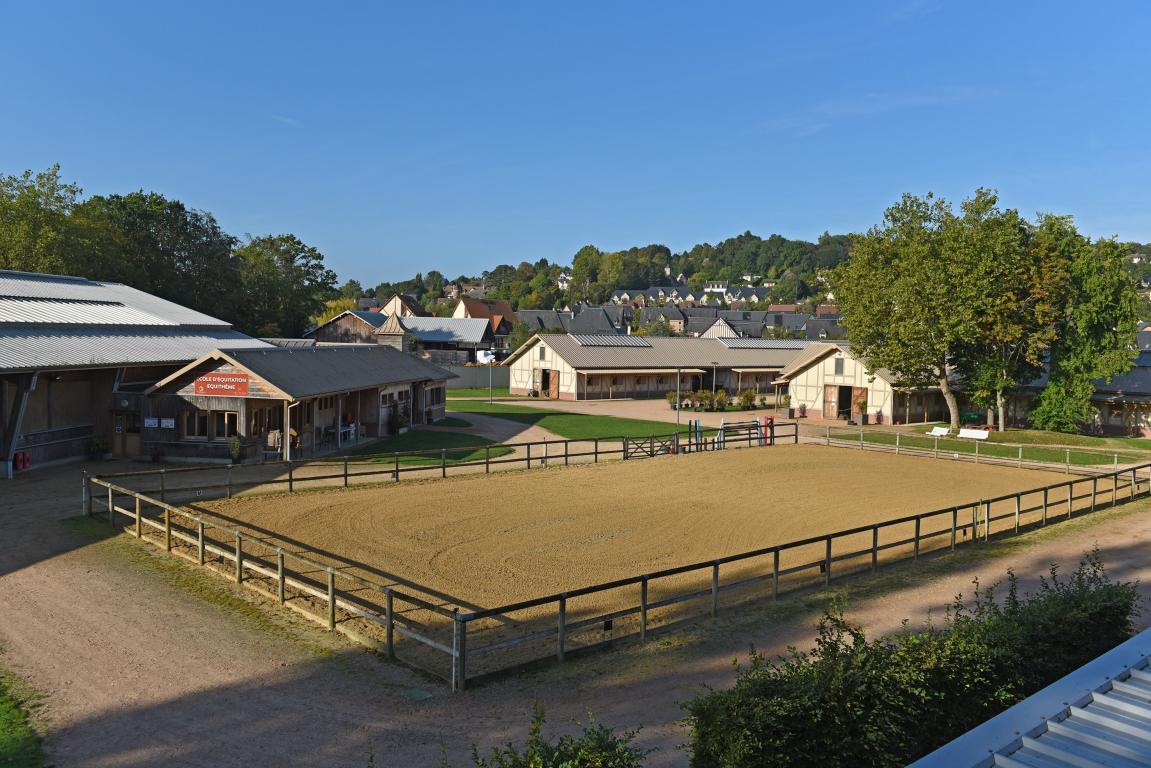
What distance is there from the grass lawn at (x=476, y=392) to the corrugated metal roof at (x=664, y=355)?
2.67 m

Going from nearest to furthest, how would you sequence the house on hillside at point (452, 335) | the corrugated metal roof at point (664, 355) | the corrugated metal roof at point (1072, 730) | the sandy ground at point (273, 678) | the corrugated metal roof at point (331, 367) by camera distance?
the corrugated metal roof at point (1072, 730), the sandy ground at point (273, 678), the corrugated metal roof at point (331, 367), the corrugated metal roof at point (664, 355), the house on hillside at point (452, 335)

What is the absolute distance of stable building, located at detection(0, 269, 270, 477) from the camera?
1048 inches

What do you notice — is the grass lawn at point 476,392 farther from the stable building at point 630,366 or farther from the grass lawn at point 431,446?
the grass lawn at point 431,446

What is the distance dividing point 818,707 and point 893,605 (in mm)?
8208

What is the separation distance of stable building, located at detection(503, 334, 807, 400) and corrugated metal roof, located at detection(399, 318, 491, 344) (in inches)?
1303

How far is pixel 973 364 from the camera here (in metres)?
45.0

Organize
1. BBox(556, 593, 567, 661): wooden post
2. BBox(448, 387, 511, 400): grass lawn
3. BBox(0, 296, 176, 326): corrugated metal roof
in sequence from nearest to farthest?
BBox(556, 593, 567, 661): wooden post → BBox(0, 296, 176, 326): corrugated metal roof → BBox(448, 387, 511, 400): grass lawn

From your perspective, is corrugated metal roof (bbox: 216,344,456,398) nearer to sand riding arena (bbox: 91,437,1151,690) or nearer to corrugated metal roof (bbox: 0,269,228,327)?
sand riding arena (bbox: 91,437,1151,690)

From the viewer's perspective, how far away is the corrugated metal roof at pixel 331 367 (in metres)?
30.3

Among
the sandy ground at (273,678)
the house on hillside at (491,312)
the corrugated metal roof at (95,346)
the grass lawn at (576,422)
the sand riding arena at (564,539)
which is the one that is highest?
the house on hillside at (491,312)

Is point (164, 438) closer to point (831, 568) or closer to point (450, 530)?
point (450, 530)

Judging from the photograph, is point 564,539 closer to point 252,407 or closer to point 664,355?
point 252,407

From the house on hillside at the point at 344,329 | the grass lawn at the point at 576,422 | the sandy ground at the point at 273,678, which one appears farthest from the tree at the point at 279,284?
the sandy ground at the point at 273,678

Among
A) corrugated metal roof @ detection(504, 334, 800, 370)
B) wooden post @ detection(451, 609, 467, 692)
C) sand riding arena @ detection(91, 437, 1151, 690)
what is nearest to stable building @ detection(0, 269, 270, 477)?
sand riding arena @ detection(91, 437, 1151, 690)
